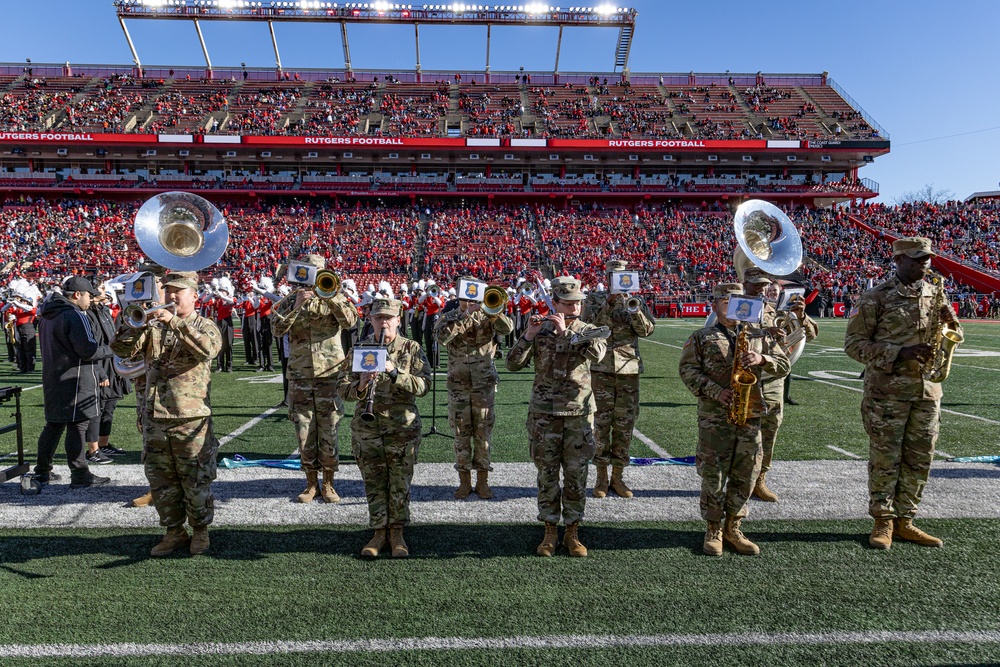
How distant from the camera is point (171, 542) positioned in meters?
4.57

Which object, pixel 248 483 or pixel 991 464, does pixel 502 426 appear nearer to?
pixel 248 483

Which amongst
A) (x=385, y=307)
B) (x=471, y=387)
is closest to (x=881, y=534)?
(x=471, y=387)

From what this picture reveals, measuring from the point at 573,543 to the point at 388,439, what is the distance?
1.55 m

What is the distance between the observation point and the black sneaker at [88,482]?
6012 mm

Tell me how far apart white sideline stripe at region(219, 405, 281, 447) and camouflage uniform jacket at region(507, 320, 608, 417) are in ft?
15.7

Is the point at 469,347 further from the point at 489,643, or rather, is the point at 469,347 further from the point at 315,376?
the point at 489,643

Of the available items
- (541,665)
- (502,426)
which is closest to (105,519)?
(541,665)

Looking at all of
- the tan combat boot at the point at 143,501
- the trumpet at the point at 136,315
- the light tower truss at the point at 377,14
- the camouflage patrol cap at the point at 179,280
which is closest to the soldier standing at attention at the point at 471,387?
the camouflage patrol cap at the point at 179,280

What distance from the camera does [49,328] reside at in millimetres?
5918

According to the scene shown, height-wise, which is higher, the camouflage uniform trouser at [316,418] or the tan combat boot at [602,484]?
the camouflage uniform trouser at [316,418]

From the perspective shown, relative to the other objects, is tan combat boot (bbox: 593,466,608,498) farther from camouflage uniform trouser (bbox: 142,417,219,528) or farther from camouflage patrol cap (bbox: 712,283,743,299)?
camouflage uniform trouser (bbox: 142,417,219,528)

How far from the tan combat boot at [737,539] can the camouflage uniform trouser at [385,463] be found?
2.38 m

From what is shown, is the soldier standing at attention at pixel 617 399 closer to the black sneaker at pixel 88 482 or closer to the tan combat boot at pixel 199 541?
the tan combat boot at pixel 199 541

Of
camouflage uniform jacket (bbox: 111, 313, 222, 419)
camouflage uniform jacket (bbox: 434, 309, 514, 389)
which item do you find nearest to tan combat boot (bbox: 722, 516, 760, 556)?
camouflage uniform jacket (bbox: 434, 309, 514, 389)
